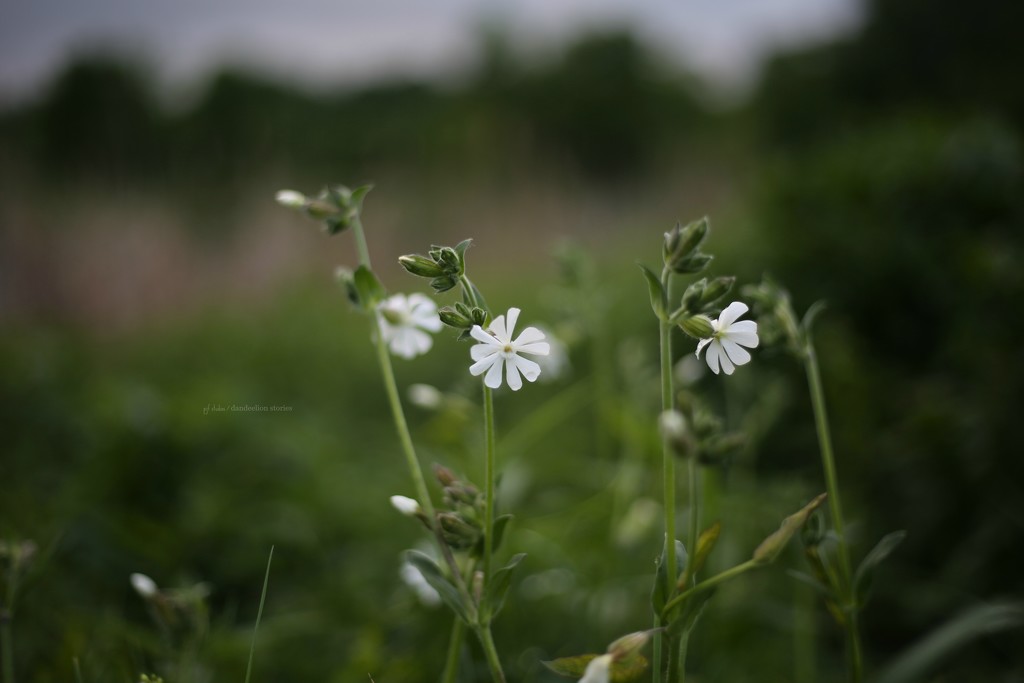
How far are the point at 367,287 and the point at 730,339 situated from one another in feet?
1.44

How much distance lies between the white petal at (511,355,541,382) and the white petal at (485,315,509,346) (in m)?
0.02

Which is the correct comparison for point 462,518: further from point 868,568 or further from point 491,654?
point 868,568

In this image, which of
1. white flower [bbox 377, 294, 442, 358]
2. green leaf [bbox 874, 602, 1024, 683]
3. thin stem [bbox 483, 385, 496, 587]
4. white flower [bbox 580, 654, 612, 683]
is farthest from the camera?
green leaf [bbox 874, 602, 1024, 683]

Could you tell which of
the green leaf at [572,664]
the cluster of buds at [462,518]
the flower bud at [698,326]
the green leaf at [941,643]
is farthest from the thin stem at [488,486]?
the green leaf at [941,643]

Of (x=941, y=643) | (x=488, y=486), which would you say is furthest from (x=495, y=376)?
(x=941, y=643)

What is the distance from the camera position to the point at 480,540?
0.85 meters

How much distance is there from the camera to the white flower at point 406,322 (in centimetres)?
92

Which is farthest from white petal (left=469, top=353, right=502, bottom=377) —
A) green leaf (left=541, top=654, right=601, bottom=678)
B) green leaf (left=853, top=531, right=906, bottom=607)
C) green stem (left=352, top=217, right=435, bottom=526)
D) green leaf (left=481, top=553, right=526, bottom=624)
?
green leaf (left=853, top=531, right=906, bottom=607)

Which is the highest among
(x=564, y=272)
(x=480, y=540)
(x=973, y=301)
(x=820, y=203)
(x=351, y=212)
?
(x=820, y=203)

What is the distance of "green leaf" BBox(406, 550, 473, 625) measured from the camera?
83 centimetres

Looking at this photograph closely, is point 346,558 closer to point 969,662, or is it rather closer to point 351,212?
point 351,212

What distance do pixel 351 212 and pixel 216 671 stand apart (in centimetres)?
99

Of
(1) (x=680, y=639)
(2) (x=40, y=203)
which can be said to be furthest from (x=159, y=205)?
(1) (x=680, y=639)

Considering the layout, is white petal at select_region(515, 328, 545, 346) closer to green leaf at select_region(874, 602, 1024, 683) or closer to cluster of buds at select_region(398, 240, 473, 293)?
cluster of buds at select_region(398, 240, 473, 293)
